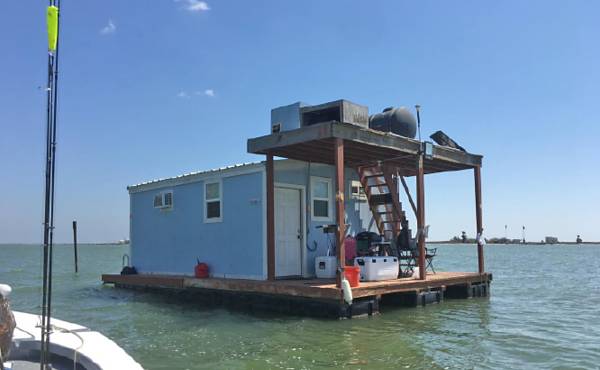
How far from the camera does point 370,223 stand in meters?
14.3

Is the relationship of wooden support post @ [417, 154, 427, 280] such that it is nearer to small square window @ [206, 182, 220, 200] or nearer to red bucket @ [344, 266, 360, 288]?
red bucket @ [344, 266, 360, 288]

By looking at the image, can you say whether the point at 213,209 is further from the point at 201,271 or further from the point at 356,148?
the point at 356,148

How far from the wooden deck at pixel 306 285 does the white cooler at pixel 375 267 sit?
0.24 m

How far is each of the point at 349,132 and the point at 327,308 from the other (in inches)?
124

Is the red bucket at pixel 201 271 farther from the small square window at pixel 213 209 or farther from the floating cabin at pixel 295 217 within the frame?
the small square window at pixel 213 209

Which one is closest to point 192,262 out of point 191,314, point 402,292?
point 191,314

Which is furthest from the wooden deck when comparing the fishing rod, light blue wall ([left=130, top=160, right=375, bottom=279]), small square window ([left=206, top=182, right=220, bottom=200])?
the fishing rod

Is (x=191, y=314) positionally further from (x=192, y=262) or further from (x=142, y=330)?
(x=192, y=262)

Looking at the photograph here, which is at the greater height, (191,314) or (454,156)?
(454,156)

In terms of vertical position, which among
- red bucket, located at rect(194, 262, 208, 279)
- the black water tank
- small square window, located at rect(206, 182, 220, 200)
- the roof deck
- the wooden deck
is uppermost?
the black water tank

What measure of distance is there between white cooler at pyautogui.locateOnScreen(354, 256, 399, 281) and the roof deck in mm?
2231

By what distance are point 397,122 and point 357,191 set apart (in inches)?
97.7

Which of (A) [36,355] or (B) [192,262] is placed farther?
(B) [192,262]

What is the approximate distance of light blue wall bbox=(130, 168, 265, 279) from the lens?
11914 mm
